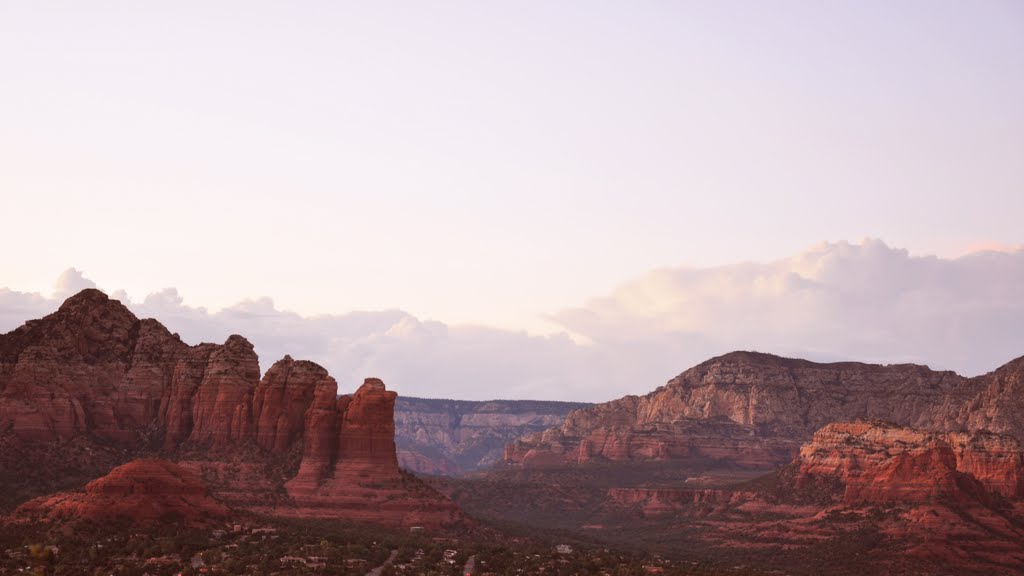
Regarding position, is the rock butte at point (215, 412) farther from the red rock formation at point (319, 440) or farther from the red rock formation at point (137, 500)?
the red rock formation at point (137, 500)

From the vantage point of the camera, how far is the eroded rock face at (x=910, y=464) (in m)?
156

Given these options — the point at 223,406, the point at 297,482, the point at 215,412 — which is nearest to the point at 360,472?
the point at 297,482

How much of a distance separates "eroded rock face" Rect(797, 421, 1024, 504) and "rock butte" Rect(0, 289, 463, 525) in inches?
2019

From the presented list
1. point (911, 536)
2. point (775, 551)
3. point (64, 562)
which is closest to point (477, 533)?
point (775, 551)

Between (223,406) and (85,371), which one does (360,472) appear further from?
(85,371)

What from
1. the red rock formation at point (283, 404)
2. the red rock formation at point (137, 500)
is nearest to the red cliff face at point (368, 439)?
the red rock formation at point (283, 404)

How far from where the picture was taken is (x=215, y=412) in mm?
140750

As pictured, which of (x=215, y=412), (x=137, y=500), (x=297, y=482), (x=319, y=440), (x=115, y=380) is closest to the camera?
(x=137, y=500)

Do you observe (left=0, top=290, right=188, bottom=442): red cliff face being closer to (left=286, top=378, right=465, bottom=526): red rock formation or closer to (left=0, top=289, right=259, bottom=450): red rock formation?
(left=0, top=289, right=259, bottom=450): red rock formation

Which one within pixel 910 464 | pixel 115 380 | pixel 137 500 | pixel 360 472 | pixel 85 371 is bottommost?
pixel 137 500

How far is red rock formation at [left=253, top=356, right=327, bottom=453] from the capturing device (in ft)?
462

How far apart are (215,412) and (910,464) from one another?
75839 mm

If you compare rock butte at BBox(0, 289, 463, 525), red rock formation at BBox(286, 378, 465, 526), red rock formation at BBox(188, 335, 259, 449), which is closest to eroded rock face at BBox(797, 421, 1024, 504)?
red rock formation at BBox(286, 378, 465, 526)

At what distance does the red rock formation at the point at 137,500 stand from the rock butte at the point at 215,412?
19.4 m
